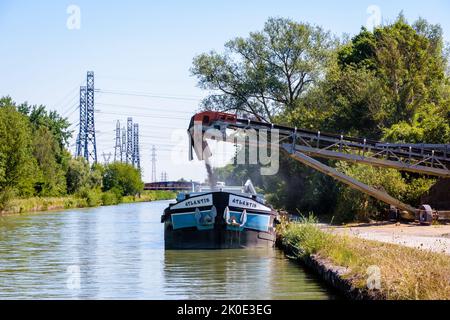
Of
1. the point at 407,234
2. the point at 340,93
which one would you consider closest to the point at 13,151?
the point at 340,93

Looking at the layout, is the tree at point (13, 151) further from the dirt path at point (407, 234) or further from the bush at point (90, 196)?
the dirt path at point (407, 234)

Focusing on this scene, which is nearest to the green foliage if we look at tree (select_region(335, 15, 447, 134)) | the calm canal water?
the calm canal water

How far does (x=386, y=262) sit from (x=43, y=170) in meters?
77.4

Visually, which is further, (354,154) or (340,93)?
(340,93)

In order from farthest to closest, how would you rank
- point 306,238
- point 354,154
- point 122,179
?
point 122,179, point 354,154, point 306,238

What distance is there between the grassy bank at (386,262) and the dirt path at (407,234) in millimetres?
1452

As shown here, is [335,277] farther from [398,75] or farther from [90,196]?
[90,196]

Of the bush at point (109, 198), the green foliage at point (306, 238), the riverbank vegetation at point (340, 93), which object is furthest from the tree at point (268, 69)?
the bush at point (109, 198)

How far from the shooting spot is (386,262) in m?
14.7

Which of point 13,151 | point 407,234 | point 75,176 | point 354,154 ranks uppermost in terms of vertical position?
point 13,151

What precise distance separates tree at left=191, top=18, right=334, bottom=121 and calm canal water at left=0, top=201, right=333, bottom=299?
28291mm

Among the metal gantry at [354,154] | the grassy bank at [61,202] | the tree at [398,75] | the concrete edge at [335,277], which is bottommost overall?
the concrete edge at [335,277]

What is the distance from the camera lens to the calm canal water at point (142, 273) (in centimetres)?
1700
